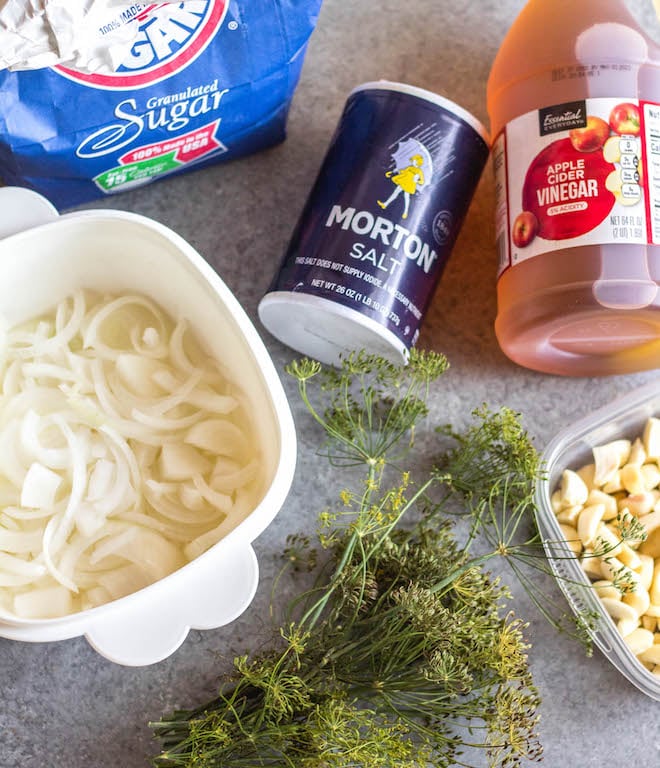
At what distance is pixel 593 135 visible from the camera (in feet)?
2.94

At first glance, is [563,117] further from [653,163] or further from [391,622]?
[391,622]

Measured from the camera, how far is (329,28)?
1126 mm

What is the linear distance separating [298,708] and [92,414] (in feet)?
1.27

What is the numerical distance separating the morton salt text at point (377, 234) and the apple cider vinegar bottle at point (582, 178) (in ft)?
0.37

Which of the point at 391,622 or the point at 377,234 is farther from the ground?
the point at 377,234

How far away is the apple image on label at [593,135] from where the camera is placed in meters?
0.90

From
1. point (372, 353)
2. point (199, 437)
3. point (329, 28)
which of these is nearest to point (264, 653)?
point (199, 437)

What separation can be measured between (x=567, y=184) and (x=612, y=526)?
1.39ft

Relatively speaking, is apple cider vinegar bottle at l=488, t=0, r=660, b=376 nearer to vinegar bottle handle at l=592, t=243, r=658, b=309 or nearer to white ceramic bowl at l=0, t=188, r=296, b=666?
vinegar bottle handle at l=592, t=243, r=658, b=309

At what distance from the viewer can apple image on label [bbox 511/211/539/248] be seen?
3.03ft

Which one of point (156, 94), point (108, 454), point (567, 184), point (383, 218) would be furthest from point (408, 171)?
point (108, 454)

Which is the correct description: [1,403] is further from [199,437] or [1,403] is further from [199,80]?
[199,80]

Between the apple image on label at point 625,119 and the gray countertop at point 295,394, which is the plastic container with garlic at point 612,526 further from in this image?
the apple image on label at point 625,119

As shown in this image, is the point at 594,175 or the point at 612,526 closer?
the point at 594,175
